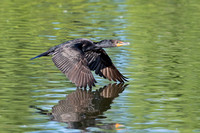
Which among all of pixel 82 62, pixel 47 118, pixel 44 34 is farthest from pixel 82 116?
pixel 44 34

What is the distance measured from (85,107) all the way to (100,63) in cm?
306

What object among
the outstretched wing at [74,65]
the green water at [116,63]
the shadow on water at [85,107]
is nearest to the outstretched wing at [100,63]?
the green water at [116,63]

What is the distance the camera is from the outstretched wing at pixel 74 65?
34.6ft

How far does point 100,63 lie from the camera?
494 inches

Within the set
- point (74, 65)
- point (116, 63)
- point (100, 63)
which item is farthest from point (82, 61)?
point (116, 63)

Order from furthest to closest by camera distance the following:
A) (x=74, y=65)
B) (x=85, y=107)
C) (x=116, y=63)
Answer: (x=116, y=63), (x=74, y=65), (x=85, y=107)

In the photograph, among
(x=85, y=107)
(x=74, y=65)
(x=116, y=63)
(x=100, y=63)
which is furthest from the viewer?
(x=116, y=63)

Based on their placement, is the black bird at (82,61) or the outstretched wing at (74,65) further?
the black bird at (82,61)

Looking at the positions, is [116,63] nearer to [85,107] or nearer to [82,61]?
[82,61]

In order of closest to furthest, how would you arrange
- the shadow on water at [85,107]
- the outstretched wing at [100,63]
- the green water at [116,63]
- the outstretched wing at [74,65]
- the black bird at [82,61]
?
the shadow on water at [85,107], the green water at [116,63], the outstretched wing at [74,65], the black bird at [82,61], the outstretched wing at [100,63]

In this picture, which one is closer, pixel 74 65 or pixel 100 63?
pixel 74 65

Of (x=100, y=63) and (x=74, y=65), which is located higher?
(x=74, y=65)

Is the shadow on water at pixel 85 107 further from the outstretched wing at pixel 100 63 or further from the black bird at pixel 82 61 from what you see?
the outstretched wing at pixel 100 63

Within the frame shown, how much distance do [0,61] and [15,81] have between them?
7.28 feet
